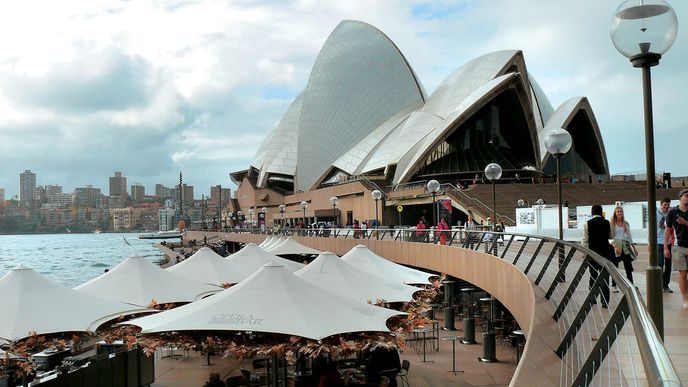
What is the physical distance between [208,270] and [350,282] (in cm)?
600

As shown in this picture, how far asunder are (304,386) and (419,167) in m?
Answer: 41.9

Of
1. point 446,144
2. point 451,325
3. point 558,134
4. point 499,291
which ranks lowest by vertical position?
point 451,325

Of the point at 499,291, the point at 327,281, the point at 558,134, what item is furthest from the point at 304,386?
the point at 558,134

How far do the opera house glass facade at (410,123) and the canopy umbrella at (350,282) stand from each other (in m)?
37.6

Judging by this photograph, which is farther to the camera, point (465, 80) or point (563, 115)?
point (465, 80)

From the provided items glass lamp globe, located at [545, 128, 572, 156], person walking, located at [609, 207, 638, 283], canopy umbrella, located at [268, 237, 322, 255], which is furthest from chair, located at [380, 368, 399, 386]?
canopy umbrella, located at [268, 237, 322, 255]

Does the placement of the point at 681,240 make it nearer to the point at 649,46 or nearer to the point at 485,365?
the point at 649,46

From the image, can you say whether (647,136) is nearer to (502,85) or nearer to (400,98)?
(502,85)

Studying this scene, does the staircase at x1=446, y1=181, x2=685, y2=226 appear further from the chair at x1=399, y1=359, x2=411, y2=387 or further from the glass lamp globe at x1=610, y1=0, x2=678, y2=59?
the glass lamp globe at x1=610, y1=0, x2=678, y2=59

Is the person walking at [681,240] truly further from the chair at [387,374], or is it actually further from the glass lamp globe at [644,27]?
the chair at [387,374]

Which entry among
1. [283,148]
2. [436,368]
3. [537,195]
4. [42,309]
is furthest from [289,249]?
[283,148]

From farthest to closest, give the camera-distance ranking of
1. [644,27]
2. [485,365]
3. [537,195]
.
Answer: [537,195]
[485,365]
[644,27]

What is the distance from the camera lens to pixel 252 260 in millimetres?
18906

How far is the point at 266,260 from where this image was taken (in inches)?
758
